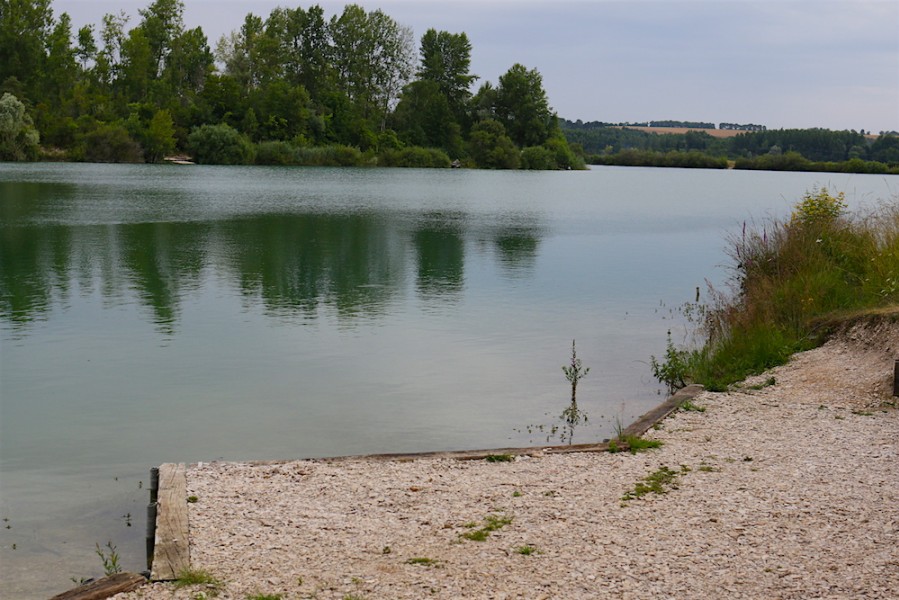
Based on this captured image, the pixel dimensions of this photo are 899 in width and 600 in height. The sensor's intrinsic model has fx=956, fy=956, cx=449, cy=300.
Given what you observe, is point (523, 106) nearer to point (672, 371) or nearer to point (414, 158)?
point (414, 158)

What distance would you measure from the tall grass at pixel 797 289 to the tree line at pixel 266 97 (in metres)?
70.7

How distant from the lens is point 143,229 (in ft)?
84.4

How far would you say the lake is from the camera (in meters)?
7.66

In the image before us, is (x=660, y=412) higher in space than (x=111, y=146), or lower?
lower

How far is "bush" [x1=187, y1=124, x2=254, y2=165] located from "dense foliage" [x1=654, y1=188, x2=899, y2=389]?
→ 72.7 metres

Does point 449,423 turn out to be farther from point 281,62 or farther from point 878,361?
point 281,62

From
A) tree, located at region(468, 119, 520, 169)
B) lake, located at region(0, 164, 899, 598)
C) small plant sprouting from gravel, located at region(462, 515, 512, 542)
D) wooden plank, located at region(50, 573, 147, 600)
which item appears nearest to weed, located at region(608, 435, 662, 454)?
lake, located at region(0, 164, 899, 598)

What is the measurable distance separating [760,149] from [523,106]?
44.5 m

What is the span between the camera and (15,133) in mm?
73125

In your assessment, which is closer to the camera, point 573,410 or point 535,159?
point 573,410

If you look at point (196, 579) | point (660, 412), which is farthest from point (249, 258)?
point (196, 579)

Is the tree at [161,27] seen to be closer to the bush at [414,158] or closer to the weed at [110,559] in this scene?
the bush at [414,158]

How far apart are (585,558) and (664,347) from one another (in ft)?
25.8

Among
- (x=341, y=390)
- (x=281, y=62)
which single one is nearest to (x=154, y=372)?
(x=341, y=390)
